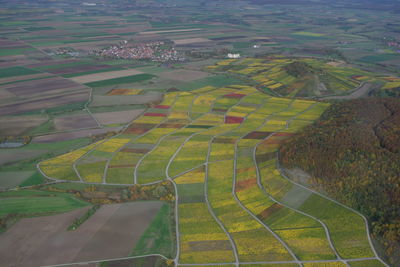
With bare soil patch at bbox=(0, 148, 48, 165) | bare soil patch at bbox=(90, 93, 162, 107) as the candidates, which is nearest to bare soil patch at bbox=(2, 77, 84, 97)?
bare soil patch at bbox=(90, 93, 162, 107)

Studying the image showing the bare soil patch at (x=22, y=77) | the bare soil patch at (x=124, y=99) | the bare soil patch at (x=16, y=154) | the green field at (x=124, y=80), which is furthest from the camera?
the bare soil patch at (x=22, y=77)

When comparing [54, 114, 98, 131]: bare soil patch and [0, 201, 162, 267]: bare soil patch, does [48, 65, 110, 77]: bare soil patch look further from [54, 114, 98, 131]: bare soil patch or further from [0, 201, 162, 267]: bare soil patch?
[0, 201, 162, 267]: bare soil patch

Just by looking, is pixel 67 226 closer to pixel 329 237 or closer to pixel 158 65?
pixel 329 237

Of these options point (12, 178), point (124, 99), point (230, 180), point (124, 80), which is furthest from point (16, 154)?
point (124, 80)

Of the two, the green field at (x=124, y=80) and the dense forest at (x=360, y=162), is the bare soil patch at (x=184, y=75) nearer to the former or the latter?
the green field at (x=124, y=80)

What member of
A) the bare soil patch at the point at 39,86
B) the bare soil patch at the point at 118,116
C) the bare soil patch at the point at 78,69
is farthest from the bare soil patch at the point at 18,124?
the bare soil patch at the point at 78,69

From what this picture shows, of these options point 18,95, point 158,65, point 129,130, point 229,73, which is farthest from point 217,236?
point 158,65
